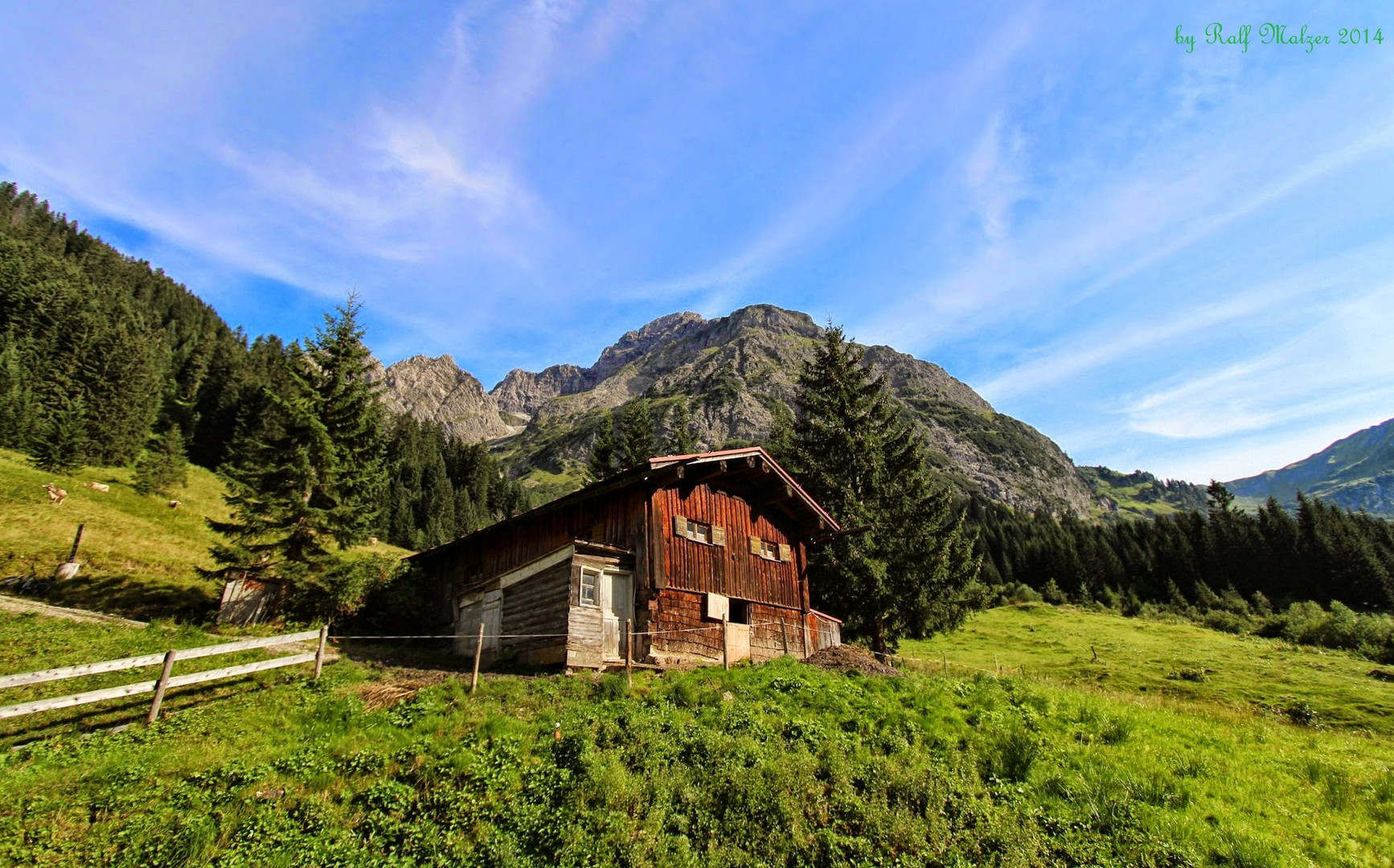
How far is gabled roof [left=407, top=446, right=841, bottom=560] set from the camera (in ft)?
78.9

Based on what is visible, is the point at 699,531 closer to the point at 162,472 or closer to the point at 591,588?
the point at 591,588

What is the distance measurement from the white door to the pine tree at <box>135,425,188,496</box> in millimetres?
39400

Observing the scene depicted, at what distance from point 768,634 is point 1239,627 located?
204ft

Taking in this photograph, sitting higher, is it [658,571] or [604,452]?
[604,452]

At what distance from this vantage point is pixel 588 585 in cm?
2206

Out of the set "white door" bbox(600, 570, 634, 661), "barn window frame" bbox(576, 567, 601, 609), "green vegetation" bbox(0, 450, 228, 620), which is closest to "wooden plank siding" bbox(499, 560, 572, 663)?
"barn window frame" bbox(576, 567, 601, 609)

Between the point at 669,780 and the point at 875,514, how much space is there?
23.4 metres

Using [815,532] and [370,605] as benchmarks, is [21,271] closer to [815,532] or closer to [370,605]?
[370,605]

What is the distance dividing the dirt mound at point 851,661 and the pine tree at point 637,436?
92.5ft

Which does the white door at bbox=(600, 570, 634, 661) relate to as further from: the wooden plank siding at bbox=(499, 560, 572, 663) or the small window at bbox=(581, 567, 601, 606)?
the wooden plank siding at bbox=(499, 560, 572, 663)

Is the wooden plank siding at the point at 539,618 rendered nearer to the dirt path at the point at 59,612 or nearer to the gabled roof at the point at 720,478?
the gabled roof at the point at 720,478

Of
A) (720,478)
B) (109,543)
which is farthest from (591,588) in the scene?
(109,543)

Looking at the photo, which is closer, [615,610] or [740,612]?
[615,610]

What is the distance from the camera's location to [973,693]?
1761cm
